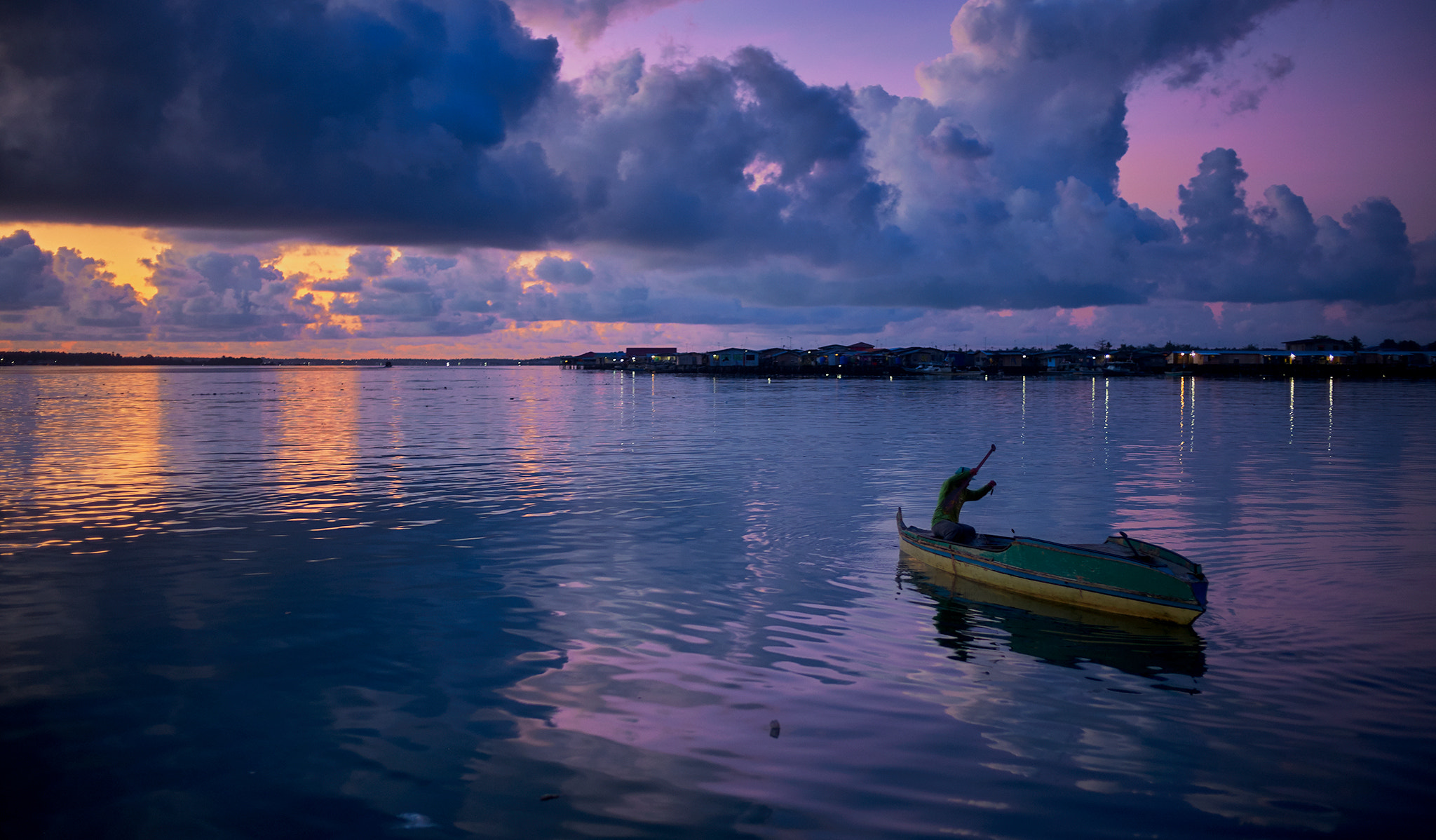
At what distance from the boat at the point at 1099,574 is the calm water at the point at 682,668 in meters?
0.43

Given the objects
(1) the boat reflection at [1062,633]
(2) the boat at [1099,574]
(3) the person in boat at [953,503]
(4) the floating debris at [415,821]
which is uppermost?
(3) the person in boat at [953,503]

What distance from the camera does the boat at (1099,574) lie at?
1414cm

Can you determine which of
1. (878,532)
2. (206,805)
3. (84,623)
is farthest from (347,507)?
(206,805)

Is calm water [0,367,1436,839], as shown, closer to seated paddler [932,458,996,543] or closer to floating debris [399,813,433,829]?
floating debris [399,813,433,829]

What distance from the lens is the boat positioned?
14.1 meters

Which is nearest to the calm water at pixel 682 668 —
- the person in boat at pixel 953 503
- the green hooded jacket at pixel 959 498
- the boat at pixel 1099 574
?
the boat at pixel 1099 574

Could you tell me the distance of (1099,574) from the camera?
1488cm

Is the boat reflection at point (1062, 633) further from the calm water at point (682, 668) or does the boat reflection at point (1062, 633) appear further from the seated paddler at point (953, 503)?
the seated paddler at point (953, 503)

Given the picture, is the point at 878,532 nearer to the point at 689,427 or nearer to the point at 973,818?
the point at 973,818

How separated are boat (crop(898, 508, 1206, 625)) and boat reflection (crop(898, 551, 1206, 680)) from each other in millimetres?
215

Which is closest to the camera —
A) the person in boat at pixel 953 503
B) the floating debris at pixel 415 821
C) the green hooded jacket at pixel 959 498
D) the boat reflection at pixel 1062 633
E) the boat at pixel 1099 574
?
the floating debris at pixel 415 821

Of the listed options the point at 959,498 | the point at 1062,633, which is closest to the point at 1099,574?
the point at 1062,633

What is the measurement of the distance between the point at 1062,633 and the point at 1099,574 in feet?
4.69

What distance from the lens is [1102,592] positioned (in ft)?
48.8
